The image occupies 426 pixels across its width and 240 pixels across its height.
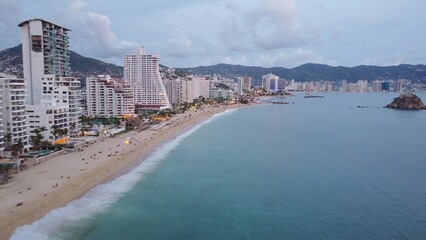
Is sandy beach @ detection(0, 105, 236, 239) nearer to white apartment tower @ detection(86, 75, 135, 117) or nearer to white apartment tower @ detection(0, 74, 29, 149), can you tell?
white apartment tower @ detection(0, 74, 29, 149)

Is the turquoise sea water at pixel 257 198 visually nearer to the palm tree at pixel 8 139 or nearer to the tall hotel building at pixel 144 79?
the palm tree at pixel 8 139

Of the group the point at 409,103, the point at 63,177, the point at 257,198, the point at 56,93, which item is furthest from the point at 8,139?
the point at 409,103

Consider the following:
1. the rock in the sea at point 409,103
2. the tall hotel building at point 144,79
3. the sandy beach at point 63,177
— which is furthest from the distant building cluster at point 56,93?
the rock in the sea at point 409,103

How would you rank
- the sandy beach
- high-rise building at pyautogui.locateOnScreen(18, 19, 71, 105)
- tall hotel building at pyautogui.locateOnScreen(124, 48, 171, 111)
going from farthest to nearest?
tall hotel building at pyautogui.locateOnScreen(124, 48, 171, 111), high-rise building at pyautogui.locateOnScreen(18, 19, 71, 105), the sandy beach

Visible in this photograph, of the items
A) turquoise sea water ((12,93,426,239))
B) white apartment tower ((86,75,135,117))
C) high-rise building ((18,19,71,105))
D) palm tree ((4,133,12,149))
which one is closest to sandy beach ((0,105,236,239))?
turquoise sea water ((12,93,426,239))

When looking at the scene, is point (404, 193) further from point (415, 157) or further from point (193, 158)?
point (193, 158)

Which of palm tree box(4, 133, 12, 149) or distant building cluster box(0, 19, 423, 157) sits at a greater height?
distant building cluster box(0, 19, 423, 157)
